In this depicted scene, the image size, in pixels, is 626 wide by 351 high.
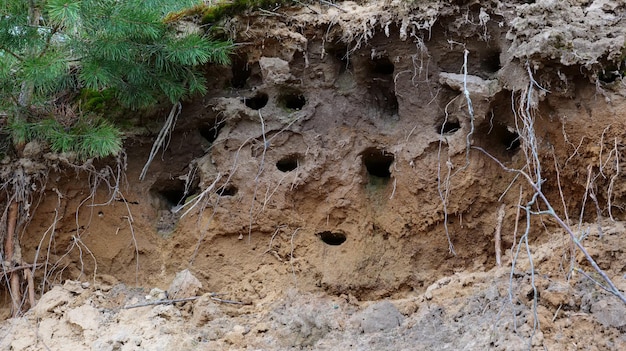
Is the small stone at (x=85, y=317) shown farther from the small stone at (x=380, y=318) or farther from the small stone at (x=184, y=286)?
the small stone at (x=380, y=318)

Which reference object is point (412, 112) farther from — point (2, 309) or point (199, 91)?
point (2, 309)

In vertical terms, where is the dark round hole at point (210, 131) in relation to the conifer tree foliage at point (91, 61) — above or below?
below

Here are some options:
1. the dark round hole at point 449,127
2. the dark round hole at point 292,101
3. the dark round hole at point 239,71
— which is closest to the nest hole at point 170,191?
the dark round hole at point 239,71

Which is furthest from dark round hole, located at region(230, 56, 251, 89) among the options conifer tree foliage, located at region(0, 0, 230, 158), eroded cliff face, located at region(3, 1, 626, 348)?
conifer tree foliage, located at region(0, 0, 230, 158)

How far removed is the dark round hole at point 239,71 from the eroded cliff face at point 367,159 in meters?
0.01

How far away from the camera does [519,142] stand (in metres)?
3.97

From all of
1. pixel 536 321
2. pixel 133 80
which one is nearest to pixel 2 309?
pixel 133 80

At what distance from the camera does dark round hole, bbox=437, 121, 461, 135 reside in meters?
4.08

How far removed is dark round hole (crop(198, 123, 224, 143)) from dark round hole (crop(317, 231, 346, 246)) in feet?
3.17

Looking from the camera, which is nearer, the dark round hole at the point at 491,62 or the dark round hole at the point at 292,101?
the dark round hole at the point at 491,62

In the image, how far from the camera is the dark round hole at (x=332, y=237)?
13.8 ft

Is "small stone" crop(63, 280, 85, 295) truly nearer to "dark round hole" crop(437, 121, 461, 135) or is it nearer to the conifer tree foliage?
the conifer tree foliage

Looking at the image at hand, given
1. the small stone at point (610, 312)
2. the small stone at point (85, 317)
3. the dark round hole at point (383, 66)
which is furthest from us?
the dark round hole at point (383, 66)

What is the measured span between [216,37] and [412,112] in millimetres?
1318
